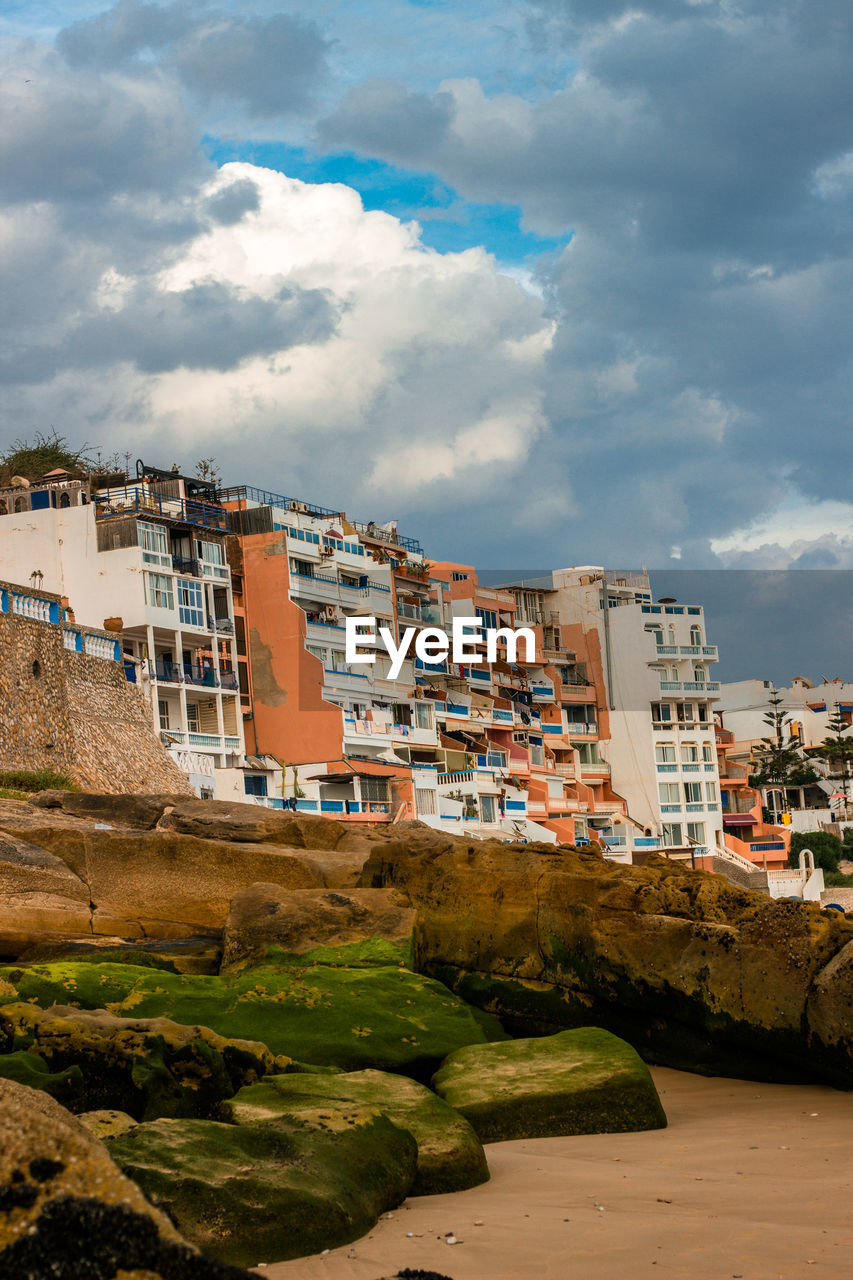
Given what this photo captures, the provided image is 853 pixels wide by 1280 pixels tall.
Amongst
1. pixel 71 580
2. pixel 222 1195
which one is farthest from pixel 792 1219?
pixel 71 580

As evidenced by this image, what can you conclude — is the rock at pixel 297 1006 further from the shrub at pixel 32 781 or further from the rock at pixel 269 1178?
the shrub at pixel 32 781

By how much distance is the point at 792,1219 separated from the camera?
8281 mm

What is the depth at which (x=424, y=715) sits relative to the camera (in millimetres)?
67500

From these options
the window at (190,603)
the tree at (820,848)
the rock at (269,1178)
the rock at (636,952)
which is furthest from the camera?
the tree at (820,848)

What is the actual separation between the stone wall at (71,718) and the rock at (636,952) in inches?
742

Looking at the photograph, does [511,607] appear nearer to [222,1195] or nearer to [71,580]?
[71,580]

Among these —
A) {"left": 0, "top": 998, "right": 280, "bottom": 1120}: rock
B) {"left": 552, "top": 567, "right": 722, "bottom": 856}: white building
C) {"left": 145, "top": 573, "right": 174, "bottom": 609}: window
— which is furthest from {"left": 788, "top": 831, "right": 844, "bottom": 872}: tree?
{"left": 0, "top": 998, "right": 280, "bottom": 1120}: rock

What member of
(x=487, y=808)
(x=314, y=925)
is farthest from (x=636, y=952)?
(x=487, y=808)

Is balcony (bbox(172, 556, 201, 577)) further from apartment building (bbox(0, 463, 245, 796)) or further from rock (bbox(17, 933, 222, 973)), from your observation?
rock (bbox(17, 933, 222, 973))

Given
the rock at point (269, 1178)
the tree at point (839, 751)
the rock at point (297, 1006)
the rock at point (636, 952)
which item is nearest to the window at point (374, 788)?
the rock at point (636, 952)

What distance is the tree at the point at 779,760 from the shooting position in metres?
91.9

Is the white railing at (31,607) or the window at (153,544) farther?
the window at (153,544)

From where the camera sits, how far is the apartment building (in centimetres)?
5166

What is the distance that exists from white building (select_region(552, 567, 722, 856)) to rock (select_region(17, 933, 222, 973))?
204 ft
